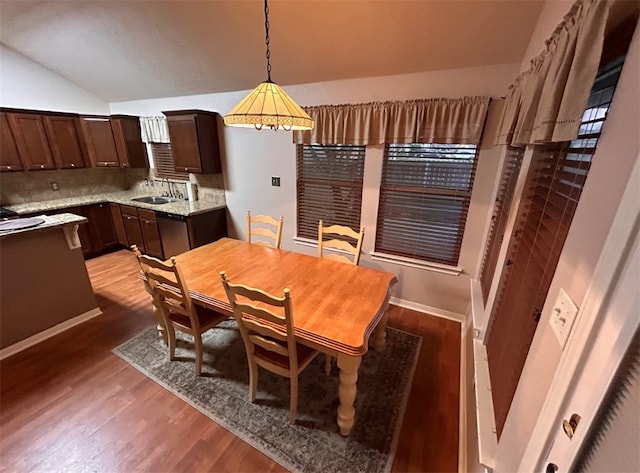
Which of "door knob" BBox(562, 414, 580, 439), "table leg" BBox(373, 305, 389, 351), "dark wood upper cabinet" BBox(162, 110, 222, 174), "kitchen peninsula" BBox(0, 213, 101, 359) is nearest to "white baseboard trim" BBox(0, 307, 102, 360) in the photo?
"kitchen peninsula" BBox(0, 213, 101, 359)

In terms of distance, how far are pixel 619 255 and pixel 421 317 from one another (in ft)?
8.41

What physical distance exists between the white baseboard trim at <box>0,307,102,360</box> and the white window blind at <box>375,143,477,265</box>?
315cm

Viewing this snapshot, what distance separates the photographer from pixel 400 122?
2.51 meters

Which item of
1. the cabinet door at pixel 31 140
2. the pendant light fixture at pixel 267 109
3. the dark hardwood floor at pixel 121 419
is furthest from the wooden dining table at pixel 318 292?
the cabinet door at pixel 31 140

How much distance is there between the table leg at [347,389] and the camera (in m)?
Answer: 1.46

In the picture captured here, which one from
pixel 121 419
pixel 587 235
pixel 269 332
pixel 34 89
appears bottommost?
pixel 121 419

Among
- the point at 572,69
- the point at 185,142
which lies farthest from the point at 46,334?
the point at 572,69

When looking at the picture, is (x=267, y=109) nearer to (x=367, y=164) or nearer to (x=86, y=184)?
(x=367, y=164)

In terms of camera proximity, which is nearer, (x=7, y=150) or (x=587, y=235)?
(x=587, y=235)

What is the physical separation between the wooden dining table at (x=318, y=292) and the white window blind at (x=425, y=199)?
99 cm

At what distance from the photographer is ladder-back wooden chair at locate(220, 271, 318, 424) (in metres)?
1.41

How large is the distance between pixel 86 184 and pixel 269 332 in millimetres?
4788

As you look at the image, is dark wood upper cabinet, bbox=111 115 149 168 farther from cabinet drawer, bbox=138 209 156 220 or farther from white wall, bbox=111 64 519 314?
cabinet drawer, bbox=138 209 156 220

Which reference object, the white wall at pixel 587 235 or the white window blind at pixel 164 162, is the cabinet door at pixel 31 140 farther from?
the white wall at pixel 587 235
